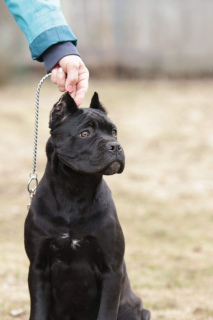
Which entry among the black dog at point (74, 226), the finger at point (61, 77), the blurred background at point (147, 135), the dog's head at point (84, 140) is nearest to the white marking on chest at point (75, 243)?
the black dog at point (74, 226)

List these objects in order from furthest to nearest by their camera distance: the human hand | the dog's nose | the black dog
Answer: the human hand, the black dog, the dog's nose

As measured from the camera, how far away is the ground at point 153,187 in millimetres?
5312

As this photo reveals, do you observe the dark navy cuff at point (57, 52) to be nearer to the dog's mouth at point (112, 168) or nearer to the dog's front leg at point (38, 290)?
the dog's mouth at point (112, 168)

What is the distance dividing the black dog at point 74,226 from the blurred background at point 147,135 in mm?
1132

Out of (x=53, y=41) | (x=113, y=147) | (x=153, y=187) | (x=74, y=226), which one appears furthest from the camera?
(x=153, y=187)

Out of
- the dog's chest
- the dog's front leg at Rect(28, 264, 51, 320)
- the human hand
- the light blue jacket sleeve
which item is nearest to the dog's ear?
the human hand

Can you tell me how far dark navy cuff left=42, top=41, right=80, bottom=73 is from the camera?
3.52 meters

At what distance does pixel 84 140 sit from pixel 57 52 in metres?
0.58

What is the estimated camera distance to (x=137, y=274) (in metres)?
5.70

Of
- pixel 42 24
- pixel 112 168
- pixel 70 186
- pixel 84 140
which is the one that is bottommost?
pixel 70 186

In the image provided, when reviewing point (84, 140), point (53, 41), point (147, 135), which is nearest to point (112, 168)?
point (84, 140)

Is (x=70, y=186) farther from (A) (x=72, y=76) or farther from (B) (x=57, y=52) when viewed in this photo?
(B) (x=57, y=52)

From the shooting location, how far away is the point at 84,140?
334cm

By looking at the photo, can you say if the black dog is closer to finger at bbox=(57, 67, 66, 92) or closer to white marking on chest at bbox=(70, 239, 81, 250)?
white marking on chest at bbox=(70, 239, 81, 250)
